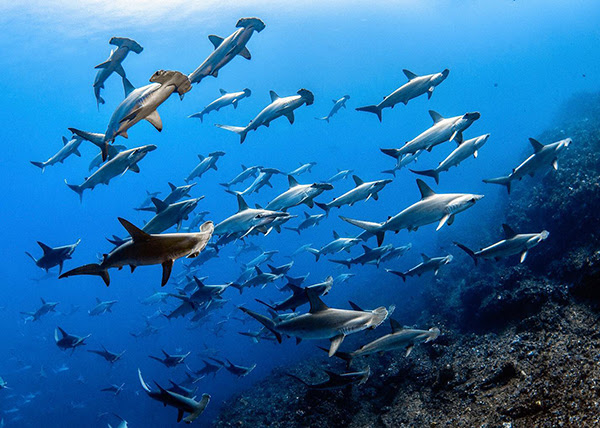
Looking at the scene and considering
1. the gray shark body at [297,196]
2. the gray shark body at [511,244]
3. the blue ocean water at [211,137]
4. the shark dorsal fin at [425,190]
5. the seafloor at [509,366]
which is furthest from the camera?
the blue ocean water at [211,137]

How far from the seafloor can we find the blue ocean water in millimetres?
13304

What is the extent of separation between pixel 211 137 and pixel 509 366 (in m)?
113

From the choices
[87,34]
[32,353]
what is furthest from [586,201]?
[32,353]

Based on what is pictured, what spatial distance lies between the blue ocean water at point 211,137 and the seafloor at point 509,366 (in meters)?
13.3

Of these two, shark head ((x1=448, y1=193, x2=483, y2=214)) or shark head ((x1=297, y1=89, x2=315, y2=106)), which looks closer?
shark head ((x1=448, y1=193, x2=483, y2=214))

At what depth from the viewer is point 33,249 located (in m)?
112

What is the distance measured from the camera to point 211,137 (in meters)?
108

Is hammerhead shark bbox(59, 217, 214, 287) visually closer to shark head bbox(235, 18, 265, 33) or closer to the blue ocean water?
shark head bbox(235, 18, 265, 33)

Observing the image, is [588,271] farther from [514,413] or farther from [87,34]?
[87,34]

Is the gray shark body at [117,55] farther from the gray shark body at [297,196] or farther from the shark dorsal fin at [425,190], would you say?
the shark dorsal fin at [425,190]

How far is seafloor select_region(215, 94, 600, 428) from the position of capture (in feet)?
12.9

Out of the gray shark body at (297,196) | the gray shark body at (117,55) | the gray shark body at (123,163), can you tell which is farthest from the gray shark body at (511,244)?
the gray shark body at (117,55)

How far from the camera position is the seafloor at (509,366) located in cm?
394

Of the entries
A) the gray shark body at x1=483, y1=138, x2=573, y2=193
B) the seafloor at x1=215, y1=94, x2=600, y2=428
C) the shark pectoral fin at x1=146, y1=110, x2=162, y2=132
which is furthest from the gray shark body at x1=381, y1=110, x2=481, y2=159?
the shark pectoral fin at x1=146, y1=110, x2=162, y2=132
